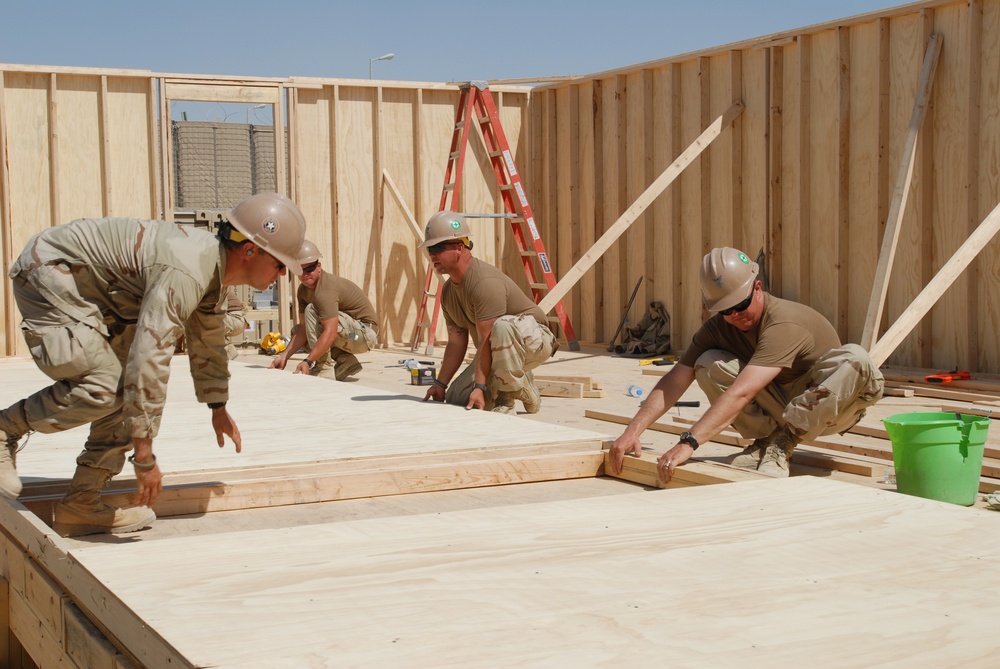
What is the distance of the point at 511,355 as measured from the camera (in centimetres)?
590

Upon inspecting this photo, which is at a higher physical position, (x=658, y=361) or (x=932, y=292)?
(x=932, y=292)

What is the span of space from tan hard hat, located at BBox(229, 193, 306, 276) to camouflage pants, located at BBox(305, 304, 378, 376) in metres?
4.86

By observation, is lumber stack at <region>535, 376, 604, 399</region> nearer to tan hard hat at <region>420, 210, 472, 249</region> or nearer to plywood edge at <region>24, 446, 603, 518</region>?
tan hard hat at <region>420, 210, 472, 249</region>

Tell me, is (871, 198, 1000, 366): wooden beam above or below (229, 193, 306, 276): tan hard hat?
below

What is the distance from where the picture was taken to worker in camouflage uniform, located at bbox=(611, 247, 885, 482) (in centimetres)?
389

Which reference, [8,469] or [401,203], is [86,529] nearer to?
[8,469]

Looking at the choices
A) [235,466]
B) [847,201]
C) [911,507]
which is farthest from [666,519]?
[847,201]

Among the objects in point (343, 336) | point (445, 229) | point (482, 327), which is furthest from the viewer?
point (343, 336)

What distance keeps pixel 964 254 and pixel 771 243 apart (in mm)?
2758

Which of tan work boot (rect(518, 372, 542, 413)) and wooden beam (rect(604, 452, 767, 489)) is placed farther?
tan work boot (rect(518, 372, 542, 413))

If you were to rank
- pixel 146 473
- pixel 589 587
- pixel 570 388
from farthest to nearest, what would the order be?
1. pixel 570 388
2. pixel 146 473
3. pixel 589 587

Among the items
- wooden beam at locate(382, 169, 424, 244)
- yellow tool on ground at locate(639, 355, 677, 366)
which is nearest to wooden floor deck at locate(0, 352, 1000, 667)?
yellow tool on ground at locate(639, 355, 677, 366)

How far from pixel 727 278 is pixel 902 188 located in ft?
13.8

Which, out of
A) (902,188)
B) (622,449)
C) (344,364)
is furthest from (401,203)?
(622,449)
